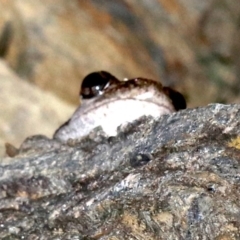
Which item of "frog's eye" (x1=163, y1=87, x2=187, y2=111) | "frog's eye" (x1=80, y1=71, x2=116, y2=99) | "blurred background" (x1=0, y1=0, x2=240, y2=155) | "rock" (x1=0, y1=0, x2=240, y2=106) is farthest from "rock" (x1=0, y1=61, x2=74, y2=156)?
"frog's eye" (x1=163, y1=87, x2=187, y2=111)

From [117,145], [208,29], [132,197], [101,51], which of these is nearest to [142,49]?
[101,51]

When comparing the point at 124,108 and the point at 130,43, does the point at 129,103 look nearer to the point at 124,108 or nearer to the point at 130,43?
the point at 124,108

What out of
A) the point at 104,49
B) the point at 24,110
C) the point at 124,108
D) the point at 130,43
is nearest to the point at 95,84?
the point at 124,108

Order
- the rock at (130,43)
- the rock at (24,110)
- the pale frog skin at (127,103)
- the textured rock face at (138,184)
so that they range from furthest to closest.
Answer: the rock at (130,43), the rock at (24,110), the pale frog skin at (127,103), the textured rock face at (138,184)

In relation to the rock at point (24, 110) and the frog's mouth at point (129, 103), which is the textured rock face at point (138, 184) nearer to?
the frog's mouth at point (129, 103)

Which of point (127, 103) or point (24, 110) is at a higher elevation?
point (24, 110)

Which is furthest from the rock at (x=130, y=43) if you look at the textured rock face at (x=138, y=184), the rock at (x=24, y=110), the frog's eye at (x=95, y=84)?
the textured rock face at (x=138, y=184)

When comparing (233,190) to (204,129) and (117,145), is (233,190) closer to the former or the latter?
(204,129)
